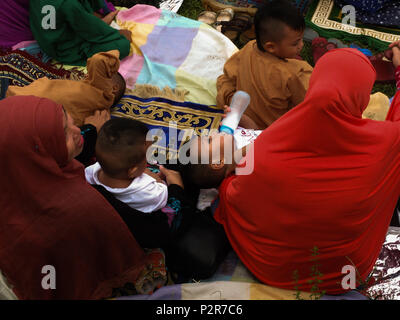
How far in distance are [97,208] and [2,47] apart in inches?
81.2

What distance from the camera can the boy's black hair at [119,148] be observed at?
1.59 m

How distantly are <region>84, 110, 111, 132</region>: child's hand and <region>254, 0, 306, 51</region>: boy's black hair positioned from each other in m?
1.22

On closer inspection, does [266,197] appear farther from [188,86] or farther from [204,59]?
[204,59]

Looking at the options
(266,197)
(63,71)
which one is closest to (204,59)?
(63,71)

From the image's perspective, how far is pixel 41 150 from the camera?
1.40 meters

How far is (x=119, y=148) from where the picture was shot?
62.6 inches

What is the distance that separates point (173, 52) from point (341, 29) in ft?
5.75

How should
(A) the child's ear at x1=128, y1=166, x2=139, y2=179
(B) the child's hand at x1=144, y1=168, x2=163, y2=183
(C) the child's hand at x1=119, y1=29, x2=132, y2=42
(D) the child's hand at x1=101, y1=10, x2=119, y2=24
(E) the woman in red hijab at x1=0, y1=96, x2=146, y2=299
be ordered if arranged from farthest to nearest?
1. (D) the child's hand at x1=101, y1=10, x2=119, y2=24
2. (C) the child's hand at x1=119, y1=29, x2=132, y2=42
3. (B) the child's hand at x1=144, y1=168, x2=163, y2=183
4. (A) the child's ear at x1=128, y1=166, x2=139, y2=179
5. (E) the woman in red hijab at x1=0, y1=96, x2=146, y2=299

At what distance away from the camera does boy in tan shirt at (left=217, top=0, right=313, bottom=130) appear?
7.19 feet

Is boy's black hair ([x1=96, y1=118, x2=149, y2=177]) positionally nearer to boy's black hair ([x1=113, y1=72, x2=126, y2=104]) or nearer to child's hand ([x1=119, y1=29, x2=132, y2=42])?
boy's black hair ([x1=113, y1=72, x2=126, y2=104])

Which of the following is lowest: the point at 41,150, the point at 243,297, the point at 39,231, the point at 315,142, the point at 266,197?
the point at 243,297

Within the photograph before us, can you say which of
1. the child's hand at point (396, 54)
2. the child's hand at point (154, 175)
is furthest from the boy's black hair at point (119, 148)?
the child's hand at point (396, 54)

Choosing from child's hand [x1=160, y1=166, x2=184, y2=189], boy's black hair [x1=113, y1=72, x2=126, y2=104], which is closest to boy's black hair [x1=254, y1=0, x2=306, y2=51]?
child's hand [x1=160, y1=166, x2=184, y2=189]

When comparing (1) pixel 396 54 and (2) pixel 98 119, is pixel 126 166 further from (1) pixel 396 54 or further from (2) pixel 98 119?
(1) pixel 396 54
